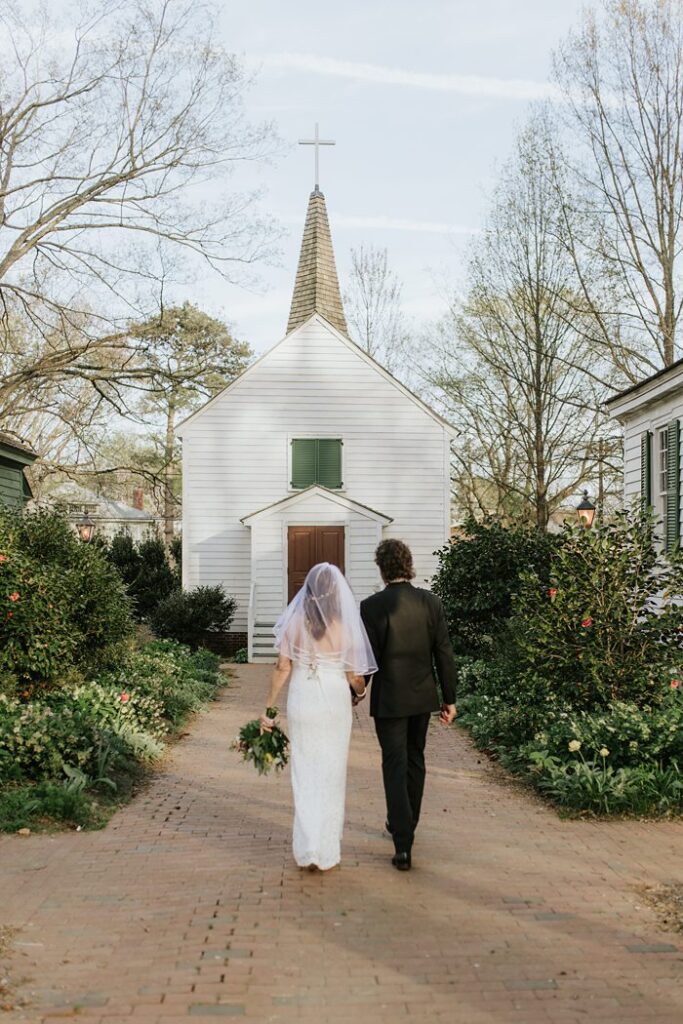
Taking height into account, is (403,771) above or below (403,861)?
above

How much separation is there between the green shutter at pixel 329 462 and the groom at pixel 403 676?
641 inches

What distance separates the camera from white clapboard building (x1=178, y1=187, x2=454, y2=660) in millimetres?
22828

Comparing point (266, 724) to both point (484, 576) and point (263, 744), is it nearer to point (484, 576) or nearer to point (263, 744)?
point (263, 744)

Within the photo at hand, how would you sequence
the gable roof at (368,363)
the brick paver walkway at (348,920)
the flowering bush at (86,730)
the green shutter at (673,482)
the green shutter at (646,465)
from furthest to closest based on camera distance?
the gable roof at (368,363)
the green shutter at (646,465)
the green shutter at (673,482)
the flowering bush at (86,730)
the brick paver walkway at (348,920)

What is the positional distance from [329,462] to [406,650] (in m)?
16.7

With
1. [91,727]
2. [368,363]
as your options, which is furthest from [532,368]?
[91,727]

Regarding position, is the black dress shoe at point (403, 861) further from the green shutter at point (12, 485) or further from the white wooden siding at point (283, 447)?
the white wooden siding at point (283, 447)

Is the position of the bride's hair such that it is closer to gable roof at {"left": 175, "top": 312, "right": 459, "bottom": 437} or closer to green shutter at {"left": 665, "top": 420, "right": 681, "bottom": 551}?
green shutter at {"left": 665, "top": 420, "right": 681, "bottom": 551}

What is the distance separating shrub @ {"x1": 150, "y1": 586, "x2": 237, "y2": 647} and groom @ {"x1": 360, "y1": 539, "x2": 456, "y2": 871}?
49.6 ft

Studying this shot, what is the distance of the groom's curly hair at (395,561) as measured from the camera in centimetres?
646

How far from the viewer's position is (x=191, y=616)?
21203 millimetres

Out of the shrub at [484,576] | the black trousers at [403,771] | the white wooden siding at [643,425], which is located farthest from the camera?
the shrub at [484,576]

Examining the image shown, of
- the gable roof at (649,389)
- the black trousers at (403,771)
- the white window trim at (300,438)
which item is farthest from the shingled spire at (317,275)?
the black trousers at (403,771)

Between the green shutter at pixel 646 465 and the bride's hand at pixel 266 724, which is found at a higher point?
the green shutter at pixel 646 465
